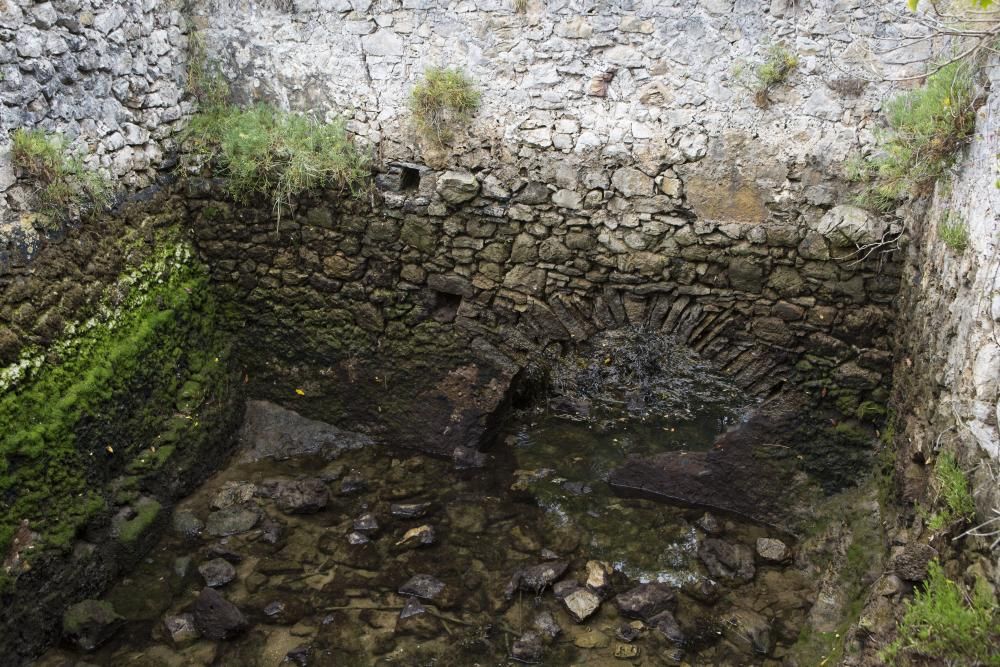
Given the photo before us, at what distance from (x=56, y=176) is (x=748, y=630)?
418cm

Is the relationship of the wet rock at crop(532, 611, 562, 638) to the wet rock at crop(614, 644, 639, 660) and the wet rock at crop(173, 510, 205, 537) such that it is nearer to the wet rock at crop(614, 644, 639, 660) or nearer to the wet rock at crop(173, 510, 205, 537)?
the wet rock at crop(614, 644, 639, 660)

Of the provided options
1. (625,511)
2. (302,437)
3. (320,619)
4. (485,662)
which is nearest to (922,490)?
(625,511)

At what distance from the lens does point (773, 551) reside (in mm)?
4504

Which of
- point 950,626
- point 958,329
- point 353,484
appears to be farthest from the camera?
point 353,484

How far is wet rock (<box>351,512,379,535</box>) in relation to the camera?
470cm

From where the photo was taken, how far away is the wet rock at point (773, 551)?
4473 millimetres

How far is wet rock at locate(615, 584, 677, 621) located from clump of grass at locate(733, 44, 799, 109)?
260 cm

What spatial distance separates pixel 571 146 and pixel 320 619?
2879 mm

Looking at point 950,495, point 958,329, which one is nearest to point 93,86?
point 958,329

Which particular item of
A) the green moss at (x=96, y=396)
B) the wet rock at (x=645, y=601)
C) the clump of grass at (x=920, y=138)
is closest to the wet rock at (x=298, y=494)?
the green moss at (x=96, y=396)

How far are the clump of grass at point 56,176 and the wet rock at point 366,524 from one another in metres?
2.31

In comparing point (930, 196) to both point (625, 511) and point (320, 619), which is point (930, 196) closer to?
point (625, 511)

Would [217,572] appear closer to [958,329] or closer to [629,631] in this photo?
[629,631]

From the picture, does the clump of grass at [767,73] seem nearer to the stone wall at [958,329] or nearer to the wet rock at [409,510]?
the stone wall at [958,329]
